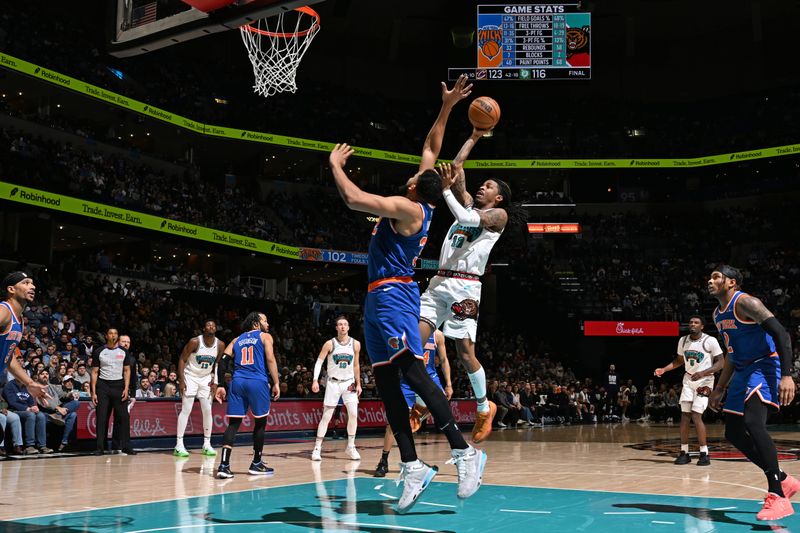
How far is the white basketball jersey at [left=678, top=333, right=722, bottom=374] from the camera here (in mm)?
12148

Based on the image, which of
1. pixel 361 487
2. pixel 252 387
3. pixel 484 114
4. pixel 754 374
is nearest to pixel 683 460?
pixel 754 374

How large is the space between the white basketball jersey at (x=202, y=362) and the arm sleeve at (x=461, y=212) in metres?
6.98

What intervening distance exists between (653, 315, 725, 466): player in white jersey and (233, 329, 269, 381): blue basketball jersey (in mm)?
5769

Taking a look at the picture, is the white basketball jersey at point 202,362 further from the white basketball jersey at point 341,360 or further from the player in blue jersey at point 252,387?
the player in blue jersey at point 252,387

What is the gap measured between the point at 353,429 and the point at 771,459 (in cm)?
730

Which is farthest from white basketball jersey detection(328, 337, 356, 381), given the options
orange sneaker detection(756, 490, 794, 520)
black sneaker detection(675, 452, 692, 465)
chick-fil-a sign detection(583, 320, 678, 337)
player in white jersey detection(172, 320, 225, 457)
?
chick-fil-a sign detection(583, 320, 678, 337)

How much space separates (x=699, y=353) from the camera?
12242 mm

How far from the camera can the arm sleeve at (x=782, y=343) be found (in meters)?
6.56

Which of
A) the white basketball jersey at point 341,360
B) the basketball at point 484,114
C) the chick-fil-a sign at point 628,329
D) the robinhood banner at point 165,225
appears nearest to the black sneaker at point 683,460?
the white basketball jersey at point 341,360

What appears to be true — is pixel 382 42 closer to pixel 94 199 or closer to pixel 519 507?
pixel 94 199

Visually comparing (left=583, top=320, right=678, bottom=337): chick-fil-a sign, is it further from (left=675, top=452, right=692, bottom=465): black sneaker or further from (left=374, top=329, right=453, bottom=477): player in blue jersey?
(left=374, top=329, right=453, bottom=477): player in blue jersey

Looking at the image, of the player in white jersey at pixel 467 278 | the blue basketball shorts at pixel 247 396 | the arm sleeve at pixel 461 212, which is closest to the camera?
the arm sleeve at pixel 461 212

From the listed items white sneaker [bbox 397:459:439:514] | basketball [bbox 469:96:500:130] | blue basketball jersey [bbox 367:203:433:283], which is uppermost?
basketball [bbox 469:96:500:130]
